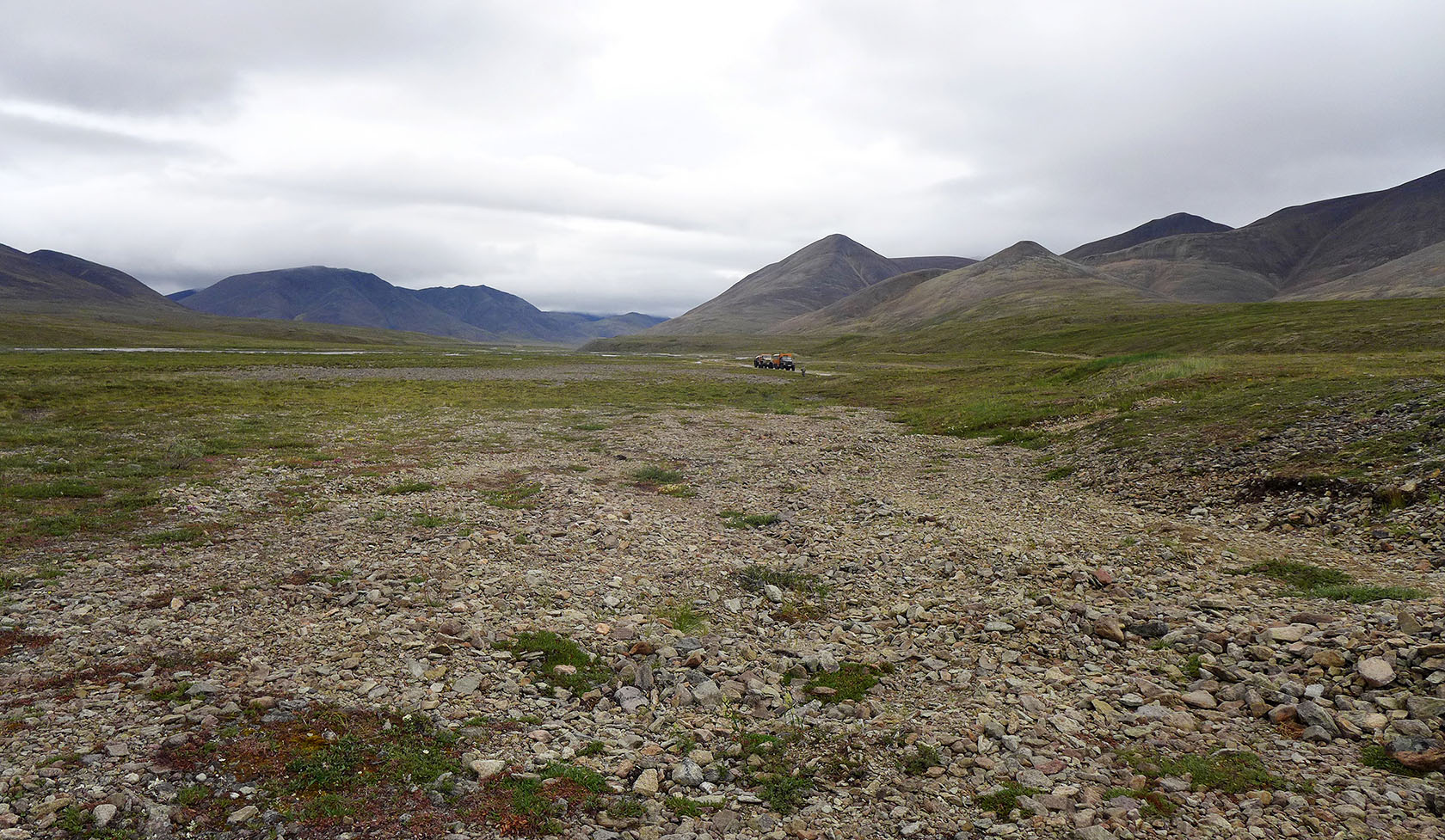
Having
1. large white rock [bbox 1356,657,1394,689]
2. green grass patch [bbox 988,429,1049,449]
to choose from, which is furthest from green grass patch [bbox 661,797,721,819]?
green grass patch [bbox 988,429,1049,449]

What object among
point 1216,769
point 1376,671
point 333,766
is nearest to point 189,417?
point 333,766

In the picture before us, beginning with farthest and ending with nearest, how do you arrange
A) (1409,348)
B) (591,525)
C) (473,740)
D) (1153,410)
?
(1409,348)
(1153,410)
(591,525)
(473,740)

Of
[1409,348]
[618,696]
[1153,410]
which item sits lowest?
[618,696]

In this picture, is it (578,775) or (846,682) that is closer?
(578,775)

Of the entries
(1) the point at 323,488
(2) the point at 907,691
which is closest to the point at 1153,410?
(2) the point at 907,691

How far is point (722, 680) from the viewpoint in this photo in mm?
11102

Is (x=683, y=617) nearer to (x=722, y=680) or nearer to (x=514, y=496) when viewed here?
(x=722, y=680)

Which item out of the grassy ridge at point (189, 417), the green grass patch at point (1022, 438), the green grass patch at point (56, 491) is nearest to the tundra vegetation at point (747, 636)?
the green grass patch at point (56, 491)

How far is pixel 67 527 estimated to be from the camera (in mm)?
17359

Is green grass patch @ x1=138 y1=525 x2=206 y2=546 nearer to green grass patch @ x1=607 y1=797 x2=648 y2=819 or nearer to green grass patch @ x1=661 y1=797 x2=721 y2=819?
green grass patch @ x1=607 y1=797 x2=648 y2=819

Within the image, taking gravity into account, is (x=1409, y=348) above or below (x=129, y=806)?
above

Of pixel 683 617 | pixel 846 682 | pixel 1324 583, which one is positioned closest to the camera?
pixel 846 682

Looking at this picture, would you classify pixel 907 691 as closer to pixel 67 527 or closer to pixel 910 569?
pixel 910 569

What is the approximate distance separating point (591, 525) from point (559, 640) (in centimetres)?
724
